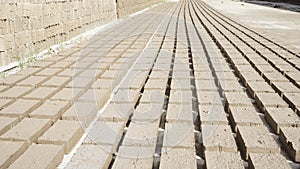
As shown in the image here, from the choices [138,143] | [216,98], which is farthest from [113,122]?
[216,98]

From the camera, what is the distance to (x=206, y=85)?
3494 mm

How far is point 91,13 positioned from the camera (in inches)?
319

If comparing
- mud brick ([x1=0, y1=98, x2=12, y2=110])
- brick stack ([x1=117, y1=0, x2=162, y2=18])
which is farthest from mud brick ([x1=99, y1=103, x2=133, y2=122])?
brick stack ([x1=117, y1=0, x2=162, y2=18])

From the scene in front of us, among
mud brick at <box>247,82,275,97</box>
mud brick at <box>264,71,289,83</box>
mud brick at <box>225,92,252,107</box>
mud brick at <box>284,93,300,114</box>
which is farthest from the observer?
mud brick at <box>264,71,289,83</box>

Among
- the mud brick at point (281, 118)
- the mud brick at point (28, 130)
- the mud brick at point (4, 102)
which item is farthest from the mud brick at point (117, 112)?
→ the mud brick at point (281, 118)

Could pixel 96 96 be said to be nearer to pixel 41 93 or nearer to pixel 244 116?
pixel 41 93

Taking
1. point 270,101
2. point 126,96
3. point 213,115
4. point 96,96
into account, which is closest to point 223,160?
point 213,115

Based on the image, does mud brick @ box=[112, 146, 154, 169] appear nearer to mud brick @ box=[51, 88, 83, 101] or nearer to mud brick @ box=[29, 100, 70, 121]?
mud brick @ box=[29, 100, 70, 121]

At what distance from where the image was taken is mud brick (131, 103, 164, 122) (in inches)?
103

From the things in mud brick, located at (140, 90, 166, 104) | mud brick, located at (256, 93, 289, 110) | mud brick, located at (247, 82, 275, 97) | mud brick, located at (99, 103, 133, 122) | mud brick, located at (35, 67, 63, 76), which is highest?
mud brick, located at (35, 67, 63, 76)

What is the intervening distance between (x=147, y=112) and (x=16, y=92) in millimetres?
1477

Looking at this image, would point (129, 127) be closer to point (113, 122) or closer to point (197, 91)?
point (113, 122)

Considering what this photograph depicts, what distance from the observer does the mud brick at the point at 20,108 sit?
2.64 m

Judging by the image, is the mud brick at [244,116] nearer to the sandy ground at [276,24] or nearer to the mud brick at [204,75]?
the mud brick at [204,75]
